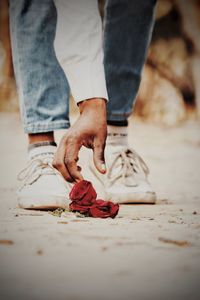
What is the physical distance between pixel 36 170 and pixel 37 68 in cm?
37

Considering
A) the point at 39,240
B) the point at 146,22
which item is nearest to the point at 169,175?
the point at 146,22

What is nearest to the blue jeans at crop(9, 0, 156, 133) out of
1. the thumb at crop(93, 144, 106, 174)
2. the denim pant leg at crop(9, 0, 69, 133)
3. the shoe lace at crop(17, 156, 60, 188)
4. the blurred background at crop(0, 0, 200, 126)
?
the denim pant leg at crop(9, 0, 69, 133)

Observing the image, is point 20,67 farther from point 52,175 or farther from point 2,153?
point 2,153

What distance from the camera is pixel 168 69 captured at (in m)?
6.97

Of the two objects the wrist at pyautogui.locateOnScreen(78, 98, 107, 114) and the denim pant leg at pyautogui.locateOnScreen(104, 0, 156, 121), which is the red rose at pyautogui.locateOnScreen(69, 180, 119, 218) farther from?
the denim pant leg at pyautogui.locateOnScreen(104, 0, 156, 121)

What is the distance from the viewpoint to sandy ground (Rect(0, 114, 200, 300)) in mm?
687

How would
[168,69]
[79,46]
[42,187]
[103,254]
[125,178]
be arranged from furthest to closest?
[168,69] < [125,178] < [42,187] < [79,46] < [103,254]

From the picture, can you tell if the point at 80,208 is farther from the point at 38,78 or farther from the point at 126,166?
the point at 38,78

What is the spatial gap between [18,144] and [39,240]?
3.73 metres

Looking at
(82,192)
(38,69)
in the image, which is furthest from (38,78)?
(82,192)

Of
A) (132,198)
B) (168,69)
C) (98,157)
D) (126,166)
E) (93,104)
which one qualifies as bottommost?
(132,198)

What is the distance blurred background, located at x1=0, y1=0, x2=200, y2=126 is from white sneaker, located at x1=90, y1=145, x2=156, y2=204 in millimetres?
4720

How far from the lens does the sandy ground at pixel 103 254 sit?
0.69m

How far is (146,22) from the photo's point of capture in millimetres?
1984
